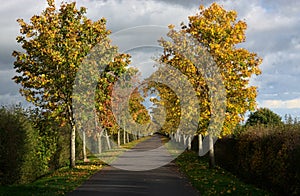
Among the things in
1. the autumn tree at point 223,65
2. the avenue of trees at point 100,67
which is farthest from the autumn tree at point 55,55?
the autumn tree at point 223,65

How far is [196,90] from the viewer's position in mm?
23734

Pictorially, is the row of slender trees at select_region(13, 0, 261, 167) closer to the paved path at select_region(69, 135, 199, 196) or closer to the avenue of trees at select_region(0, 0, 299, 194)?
the avenue of trees at select_region(0, 0, 299, 194)

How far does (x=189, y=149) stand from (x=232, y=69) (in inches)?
909

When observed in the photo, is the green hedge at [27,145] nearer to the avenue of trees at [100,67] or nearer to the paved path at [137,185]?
the avenue of trees at [100,67]

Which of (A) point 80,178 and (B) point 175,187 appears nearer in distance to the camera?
(B) point 175,187

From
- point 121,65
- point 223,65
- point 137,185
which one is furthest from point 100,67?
point 137,185

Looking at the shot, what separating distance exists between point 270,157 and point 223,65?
28.8 ft

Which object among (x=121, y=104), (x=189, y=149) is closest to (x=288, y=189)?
(x=189, y=149)

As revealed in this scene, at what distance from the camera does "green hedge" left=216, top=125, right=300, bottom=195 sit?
1323cm

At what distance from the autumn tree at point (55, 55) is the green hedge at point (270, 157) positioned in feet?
32.8

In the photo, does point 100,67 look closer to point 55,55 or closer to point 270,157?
point 55,55

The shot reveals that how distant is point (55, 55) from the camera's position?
76.1ft

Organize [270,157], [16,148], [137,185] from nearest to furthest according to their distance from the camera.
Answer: [270,157] < [137,185] < [16,148]

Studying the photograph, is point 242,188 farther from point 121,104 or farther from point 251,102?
point 121,104
